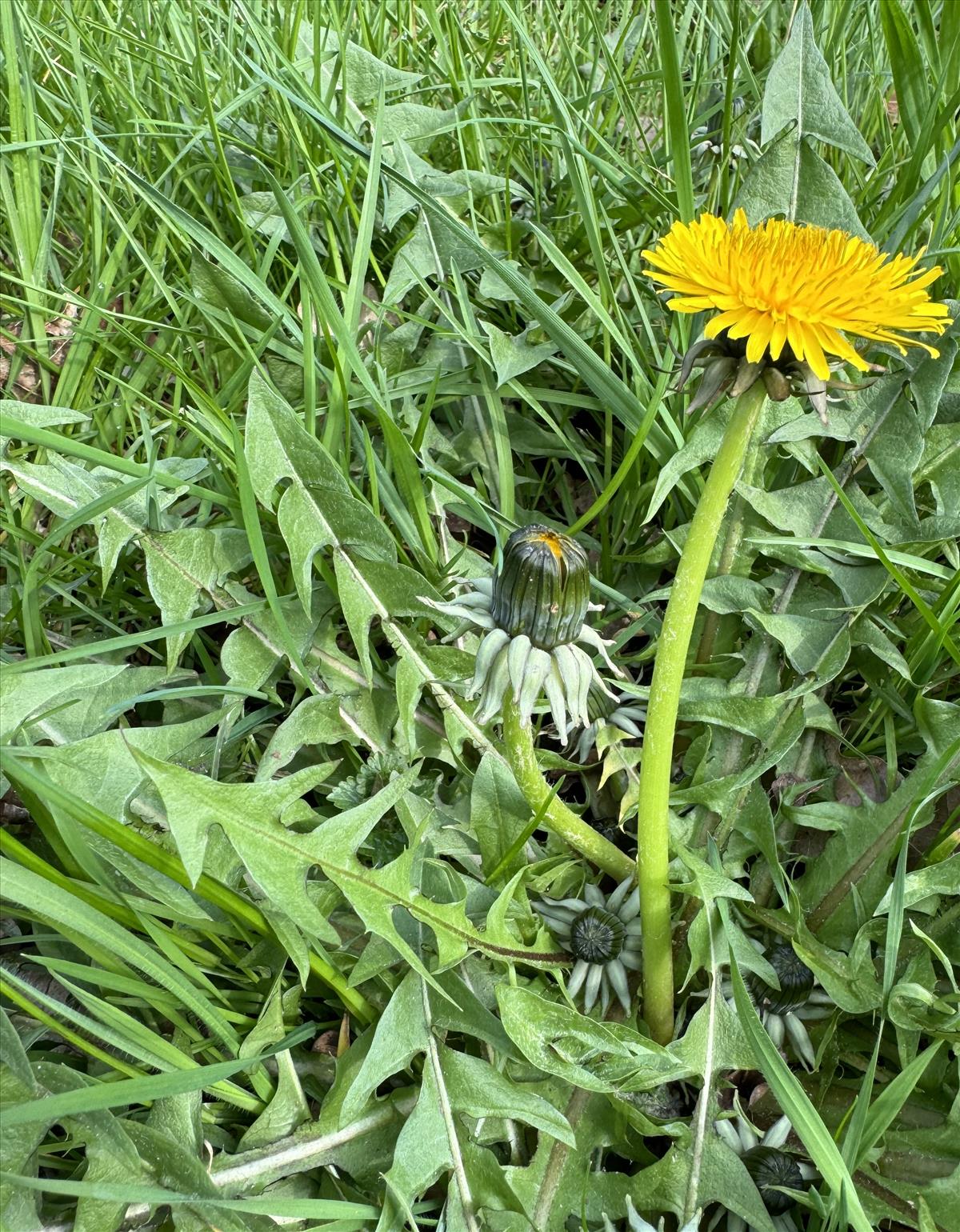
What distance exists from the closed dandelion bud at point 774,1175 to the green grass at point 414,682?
0.06 meters

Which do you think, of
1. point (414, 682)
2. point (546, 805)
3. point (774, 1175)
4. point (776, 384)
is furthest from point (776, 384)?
point (774, 1175)

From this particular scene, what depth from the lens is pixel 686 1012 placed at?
140 cm

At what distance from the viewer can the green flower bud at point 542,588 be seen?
3.57 feet

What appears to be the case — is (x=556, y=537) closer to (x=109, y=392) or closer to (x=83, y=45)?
(x=109, y=392)

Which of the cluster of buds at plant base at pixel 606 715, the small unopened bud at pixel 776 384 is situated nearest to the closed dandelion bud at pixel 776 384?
the small unopened bud at pixel 776 384

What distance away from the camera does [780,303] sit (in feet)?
2.97

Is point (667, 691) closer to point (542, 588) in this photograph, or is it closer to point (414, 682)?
point (542, 588)

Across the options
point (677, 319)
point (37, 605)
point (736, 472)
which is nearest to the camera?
point (736, 472)

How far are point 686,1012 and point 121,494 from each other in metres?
1.09

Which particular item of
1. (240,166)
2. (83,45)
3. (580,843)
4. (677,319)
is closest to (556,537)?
(580,843)

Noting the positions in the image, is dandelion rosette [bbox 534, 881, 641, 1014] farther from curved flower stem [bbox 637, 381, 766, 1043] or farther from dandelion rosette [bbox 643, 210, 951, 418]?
dandelion rosette [bbox 643, 210, 951, 418]

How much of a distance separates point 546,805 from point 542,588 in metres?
0.26

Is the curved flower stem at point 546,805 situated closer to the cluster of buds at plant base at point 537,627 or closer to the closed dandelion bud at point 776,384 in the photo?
the cluster of buds at plant base at point 537,627

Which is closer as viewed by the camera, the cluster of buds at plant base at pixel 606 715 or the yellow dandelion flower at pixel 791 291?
the yellow dandelion flower at pixel 791 291
